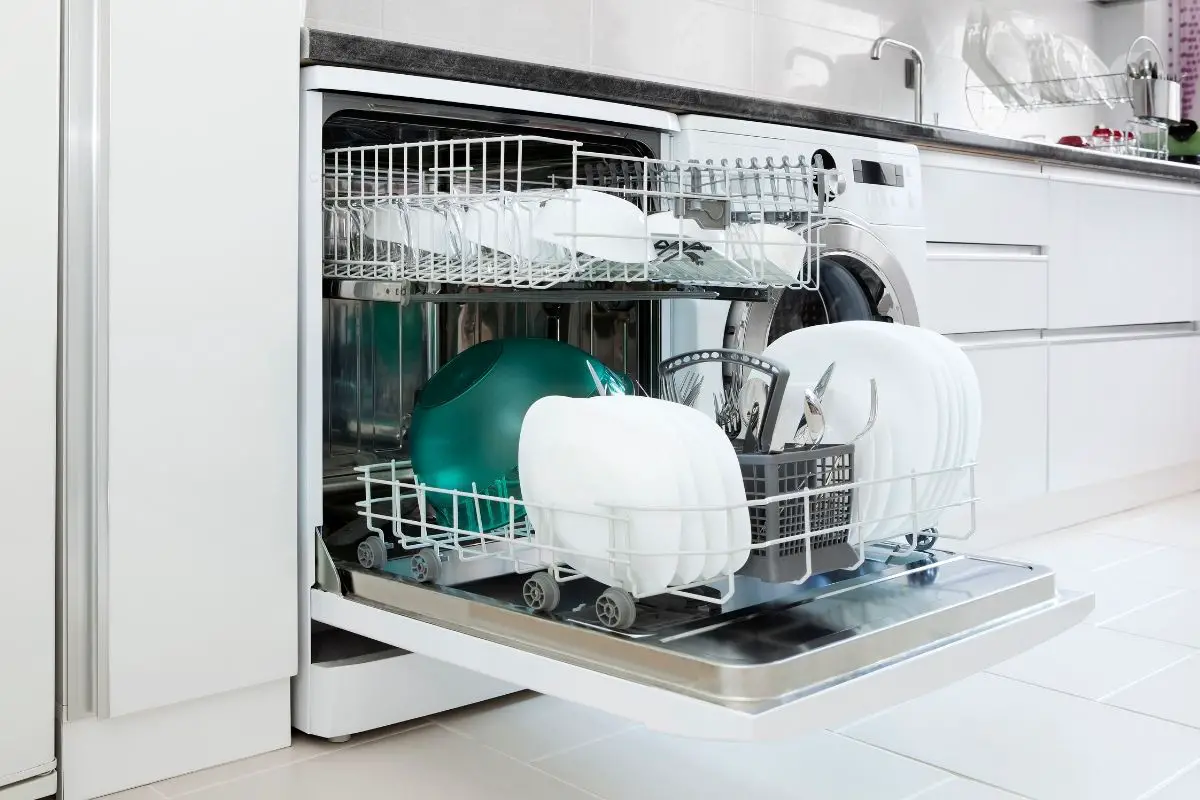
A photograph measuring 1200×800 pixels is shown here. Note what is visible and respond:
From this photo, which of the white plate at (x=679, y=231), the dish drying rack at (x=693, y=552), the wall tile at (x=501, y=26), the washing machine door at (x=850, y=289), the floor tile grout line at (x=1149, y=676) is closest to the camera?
the dish drying rack at (x=693, y=552)

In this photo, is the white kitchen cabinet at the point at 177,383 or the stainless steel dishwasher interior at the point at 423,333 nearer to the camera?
the white kitchen cabinet at the point at 177,383

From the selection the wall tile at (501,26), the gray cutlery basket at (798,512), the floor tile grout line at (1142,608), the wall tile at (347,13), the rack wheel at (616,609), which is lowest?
the floor tile grout line at (1142,608)

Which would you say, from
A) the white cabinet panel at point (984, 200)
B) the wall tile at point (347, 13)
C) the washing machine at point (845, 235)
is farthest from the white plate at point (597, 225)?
the white cabinet panel at point (984, 200)

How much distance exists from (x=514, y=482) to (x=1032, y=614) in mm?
591

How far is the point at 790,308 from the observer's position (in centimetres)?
209

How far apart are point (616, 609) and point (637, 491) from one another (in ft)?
0.35

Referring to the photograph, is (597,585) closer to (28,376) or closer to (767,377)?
(767,377)

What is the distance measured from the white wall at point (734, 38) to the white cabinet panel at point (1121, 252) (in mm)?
658

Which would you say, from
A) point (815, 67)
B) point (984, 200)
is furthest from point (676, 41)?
point (984, 200)

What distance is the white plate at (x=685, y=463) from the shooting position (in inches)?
42.2

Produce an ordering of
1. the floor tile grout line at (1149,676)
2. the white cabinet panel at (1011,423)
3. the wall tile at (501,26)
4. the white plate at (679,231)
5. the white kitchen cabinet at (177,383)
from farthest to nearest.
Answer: the white cabinet panel at (1011,423) < the wall tile at (501,26) < the floor tile grout line at (1149,676) < the white kitchen cabinet at (177,383) < the white plate at (679,231)

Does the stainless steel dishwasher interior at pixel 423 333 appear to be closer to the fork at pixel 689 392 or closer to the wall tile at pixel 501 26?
the fork at pixel 689 392

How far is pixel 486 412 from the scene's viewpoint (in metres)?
1.41

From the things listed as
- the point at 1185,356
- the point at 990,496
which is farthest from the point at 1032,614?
the point at 1185,356
